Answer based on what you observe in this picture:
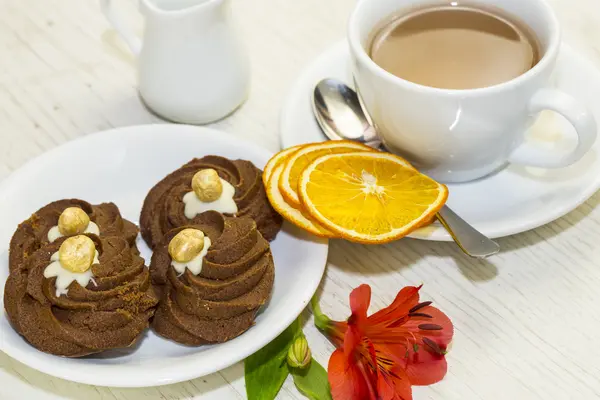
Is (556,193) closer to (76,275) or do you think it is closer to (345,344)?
(345,344)

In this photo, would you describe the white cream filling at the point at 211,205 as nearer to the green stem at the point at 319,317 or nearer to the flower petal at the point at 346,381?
the green stem at the point at 319,317

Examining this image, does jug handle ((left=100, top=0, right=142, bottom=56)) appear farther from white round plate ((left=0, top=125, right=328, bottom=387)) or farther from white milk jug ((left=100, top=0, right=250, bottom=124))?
white round plate ((left=0, top=125, right=328, bottom=387))

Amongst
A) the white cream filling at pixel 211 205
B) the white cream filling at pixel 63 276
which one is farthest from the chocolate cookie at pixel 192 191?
the white cream filling at pixel 63 276

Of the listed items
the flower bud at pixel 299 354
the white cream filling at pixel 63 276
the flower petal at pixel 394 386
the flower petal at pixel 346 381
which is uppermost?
the white cream filling at pixel 63 276

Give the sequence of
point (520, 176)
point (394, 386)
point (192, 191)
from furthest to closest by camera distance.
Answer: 1. point (520, 176)
2. point (192, 191)
3. point (394, 386)

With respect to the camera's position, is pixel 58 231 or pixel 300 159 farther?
pixel 300 159

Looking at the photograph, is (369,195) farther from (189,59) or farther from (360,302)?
(189,59)

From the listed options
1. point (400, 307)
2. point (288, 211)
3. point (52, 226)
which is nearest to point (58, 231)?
point (52, 226)

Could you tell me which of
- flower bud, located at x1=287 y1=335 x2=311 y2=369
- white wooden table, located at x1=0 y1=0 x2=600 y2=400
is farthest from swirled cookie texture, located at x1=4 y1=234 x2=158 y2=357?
flower bud, located at x1=287 y1=335 x2=311 y2=369

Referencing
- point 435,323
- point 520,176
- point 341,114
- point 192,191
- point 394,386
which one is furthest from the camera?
point 341,114
